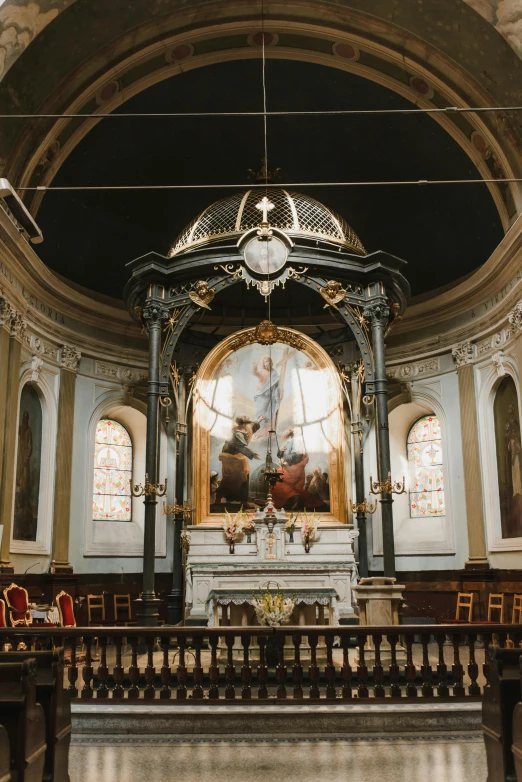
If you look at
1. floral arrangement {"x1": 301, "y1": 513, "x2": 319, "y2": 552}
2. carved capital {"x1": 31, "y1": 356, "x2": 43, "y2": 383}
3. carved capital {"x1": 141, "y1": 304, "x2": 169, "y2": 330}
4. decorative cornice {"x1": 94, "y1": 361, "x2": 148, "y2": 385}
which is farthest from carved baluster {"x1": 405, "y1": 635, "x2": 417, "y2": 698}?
decorative cornice {"x1": 94, "y1": 361, "x2": 148, "y2": 385}

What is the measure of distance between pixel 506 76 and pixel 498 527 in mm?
7044

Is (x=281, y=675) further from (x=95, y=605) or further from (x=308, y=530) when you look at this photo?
(x=95, y=605)

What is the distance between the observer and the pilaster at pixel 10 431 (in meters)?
11.1

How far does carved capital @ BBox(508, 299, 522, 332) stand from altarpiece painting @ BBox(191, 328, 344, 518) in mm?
2951

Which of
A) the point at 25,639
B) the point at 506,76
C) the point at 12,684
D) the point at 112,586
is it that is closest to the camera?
the point at 12,684

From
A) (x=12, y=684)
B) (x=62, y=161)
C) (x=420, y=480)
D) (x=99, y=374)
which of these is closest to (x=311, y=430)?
(x=420, y=480)

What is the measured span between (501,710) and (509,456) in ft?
28.5

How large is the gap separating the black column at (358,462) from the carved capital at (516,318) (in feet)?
8.87

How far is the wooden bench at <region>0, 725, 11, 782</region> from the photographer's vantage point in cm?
370

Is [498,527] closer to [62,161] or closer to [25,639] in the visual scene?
[25,639]

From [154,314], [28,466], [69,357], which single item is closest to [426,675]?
[154,314]

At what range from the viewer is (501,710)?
4.39m

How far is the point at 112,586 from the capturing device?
44.1 ft

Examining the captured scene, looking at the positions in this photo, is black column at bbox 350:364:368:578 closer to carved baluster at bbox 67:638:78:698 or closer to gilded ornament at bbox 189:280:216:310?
gilded ornament at bbox 189:280:216:310
